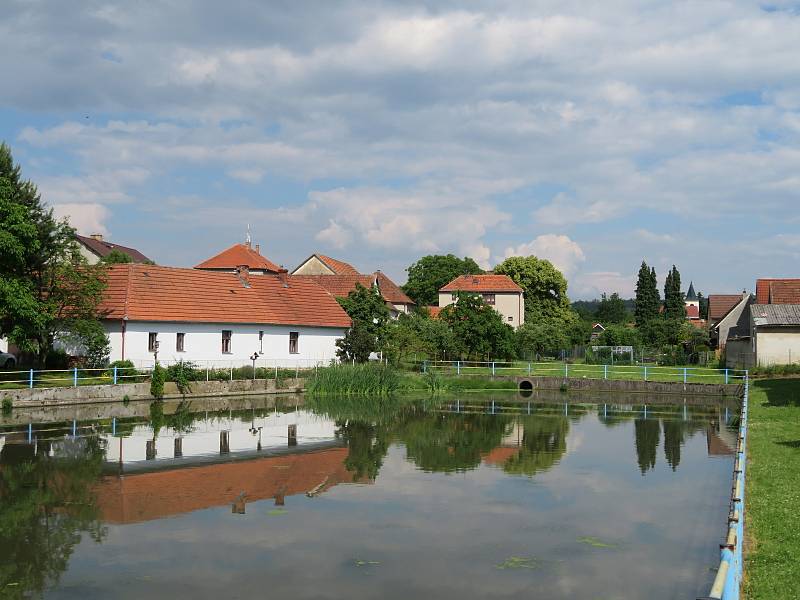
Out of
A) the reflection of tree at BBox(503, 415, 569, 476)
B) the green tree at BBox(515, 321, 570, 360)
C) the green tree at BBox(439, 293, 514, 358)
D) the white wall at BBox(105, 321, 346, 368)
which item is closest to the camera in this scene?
the reflection of tree at BBox(503, 415, 569, 476)

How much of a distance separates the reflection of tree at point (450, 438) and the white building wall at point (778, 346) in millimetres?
18976

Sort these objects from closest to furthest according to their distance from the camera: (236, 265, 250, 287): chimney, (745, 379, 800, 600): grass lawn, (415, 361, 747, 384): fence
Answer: (745, 379, 800, 600): grass lawn, (415, 361, 747, 384): fence, (236, 265, 250, 287): chimney

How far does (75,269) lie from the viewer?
33.5 meters

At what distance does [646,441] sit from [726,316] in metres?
48.3

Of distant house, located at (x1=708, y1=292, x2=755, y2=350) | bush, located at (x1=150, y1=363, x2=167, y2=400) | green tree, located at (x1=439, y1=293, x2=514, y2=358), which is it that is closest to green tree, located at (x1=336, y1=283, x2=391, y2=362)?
green tree, located at (x1=439, y1=293, x2=514, y2=358)

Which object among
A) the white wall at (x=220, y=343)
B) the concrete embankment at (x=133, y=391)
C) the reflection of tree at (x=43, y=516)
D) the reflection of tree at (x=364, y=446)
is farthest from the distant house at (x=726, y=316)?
the reflection of tree at (x=43, y=516)

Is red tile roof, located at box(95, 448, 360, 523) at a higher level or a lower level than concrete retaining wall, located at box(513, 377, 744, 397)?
lower

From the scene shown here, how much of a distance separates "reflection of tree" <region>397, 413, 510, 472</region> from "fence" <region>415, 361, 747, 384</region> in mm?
14704

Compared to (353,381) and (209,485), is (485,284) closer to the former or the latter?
(353,381)

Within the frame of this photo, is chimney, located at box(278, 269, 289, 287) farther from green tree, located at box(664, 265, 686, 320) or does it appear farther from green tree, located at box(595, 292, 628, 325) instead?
green tree, located at box(595, 292, 628, 325)

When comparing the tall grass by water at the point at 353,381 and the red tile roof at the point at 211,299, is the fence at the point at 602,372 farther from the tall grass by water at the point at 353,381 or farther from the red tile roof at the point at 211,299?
the red tile roof at the point at 211,299

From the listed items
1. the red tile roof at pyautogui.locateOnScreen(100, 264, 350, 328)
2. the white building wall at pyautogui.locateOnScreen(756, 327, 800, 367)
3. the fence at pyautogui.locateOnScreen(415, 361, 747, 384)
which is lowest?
the fence at pyautogui.locateOnScreen(415, 361, 747, 384)

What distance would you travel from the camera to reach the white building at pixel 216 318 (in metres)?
36.6

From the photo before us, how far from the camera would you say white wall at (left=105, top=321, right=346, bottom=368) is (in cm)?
3622
